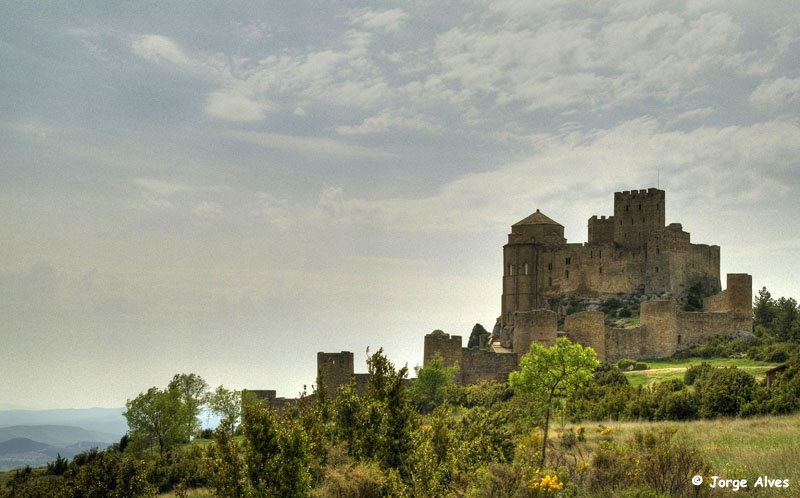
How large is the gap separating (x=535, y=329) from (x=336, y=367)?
501 inches

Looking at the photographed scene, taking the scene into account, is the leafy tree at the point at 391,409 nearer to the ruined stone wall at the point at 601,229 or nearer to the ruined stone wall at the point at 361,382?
the ruined stone wall at the point at 361,382

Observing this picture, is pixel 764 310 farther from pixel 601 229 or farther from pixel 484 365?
pixel 484 365

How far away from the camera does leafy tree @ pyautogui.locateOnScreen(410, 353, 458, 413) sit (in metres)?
46.8

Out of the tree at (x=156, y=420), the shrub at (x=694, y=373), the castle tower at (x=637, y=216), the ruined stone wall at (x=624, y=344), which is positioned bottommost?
the tree at (x=156, y=420)

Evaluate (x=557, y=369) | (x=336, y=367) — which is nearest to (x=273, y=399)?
(x=336, y=367)

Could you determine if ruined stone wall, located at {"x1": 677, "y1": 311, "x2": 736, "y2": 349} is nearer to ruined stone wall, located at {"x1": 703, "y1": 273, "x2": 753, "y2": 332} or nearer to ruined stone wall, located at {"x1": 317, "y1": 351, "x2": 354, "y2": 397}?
ruined stone wall, located at {"x1": 703, "y1": 273, "x2": 753, "y2": 332}

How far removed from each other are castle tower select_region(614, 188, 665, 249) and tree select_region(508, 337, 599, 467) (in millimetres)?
37595

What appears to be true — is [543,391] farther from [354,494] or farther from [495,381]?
[495,381]

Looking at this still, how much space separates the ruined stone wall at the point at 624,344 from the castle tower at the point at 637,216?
495 inches

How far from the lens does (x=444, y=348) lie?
2063 inches

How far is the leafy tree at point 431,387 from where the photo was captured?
154ft

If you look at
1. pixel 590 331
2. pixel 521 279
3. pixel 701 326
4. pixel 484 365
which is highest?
pixel 521 279

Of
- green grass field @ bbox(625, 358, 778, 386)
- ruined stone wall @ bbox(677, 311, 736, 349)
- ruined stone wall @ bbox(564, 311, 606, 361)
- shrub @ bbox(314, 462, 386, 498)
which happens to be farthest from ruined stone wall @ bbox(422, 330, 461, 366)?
shrub @ bbox(314, 462, 386, 498)

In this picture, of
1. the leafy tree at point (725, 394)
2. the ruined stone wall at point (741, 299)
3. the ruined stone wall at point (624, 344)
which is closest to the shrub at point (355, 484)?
the leafy tree at point (725, 394)
